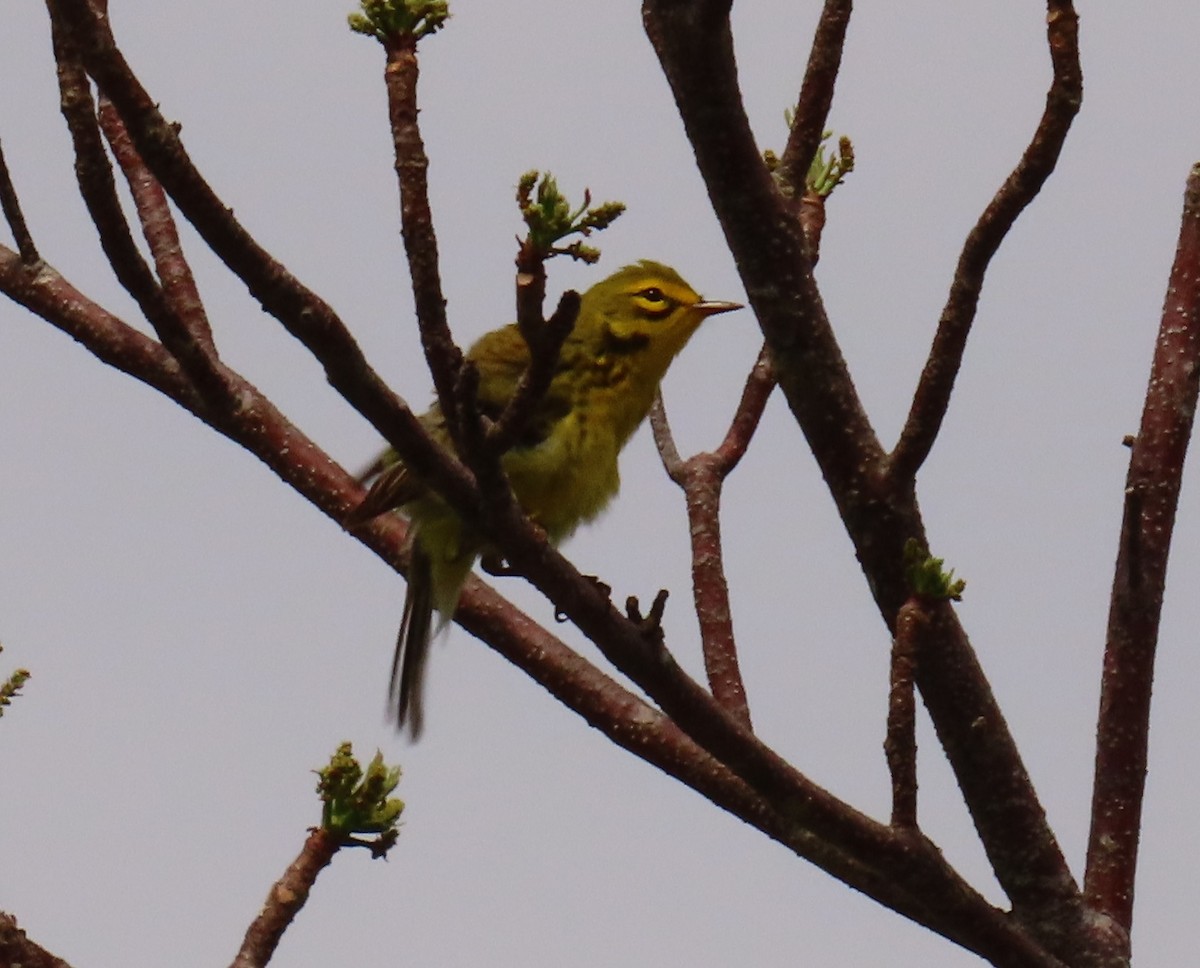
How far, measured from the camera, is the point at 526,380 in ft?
8.83

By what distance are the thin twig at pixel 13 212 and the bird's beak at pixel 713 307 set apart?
2.53m

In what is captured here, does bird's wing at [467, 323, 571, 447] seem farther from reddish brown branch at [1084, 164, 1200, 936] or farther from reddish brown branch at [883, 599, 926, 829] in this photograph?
reddish brown branch at [883, 599, 926, 829]

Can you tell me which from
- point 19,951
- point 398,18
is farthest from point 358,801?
point 398,18

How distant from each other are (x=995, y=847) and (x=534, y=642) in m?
1.29

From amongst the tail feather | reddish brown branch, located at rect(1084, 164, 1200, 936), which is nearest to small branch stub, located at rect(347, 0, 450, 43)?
reddish brown branch, located at rect(1084, 164, 1200, 936)

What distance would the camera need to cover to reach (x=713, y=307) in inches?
239

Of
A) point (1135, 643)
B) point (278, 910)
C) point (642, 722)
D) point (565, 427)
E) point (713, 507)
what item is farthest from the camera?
point (565, 427)

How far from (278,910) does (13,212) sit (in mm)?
1255

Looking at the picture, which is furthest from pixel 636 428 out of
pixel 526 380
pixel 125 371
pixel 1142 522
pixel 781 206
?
pixel 526 380

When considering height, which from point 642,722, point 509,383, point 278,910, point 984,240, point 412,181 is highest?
point 509,383

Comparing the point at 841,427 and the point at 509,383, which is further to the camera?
the point at 509,383

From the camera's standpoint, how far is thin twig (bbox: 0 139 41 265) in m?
3.12

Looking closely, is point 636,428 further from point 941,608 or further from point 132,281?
point 132,281

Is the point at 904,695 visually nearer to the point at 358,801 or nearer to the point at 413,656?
the point at 358,801
